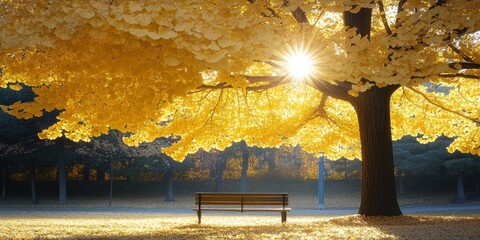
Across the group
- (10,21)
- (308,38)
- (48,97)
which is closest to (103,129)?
(48,97)

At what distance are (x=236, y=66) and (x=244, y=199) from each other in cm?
716

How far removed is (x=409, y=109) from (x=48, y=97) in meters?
9.65

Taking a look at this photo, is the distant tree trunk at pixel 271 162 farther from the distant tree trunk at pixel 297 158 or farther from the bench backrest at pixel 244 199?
the bench backrest at pixel 244 199

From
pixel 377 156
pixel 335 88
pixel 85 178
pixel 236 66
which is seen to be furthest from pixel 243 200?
pixel 85 178

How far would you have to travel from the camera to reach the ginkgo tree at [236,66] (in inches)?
252

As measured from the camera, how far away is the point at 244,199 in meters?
13.3

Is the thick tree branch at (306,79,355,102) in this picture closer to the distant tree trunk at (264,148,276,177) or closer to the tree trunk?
the tree trunk

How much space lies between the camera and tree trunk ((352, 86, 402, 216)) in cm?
1165

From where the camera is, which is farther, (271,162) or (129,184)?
(271,162)

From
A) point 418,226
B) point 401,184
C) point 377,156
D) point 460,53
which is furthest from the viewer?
point 401,184

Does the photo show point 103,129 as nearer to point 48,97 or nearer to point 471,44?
point 48,97

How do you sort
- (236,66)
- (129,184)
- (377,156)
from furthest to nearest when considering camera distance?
(129,184) → (377,156) → (236,66)

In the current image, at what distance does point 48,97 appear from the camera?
8.70 metres

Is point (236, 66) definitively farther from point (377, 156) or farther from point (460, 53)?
point (460, 53)
